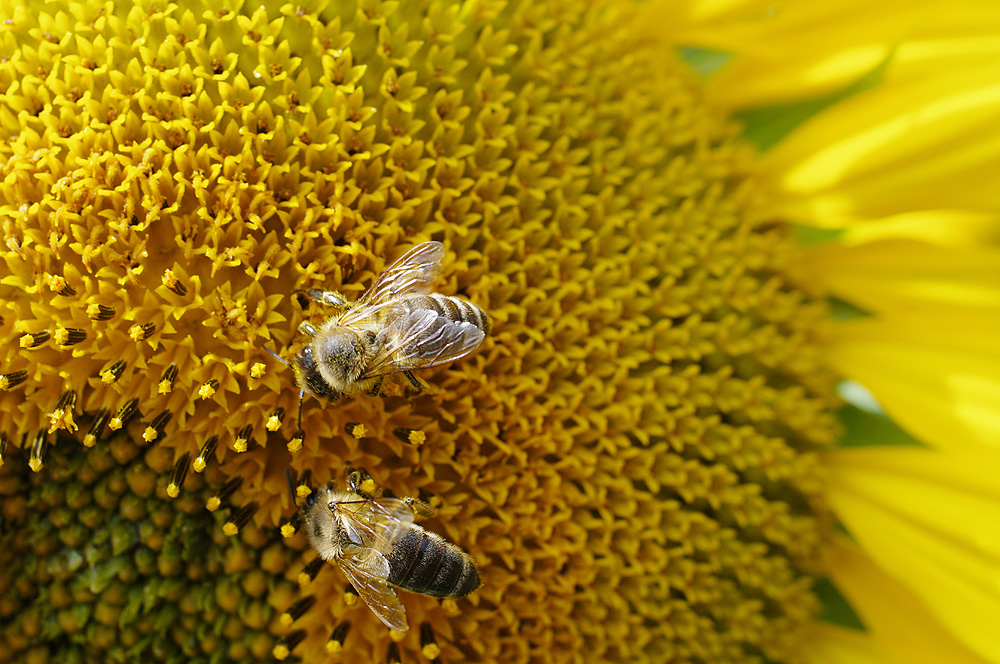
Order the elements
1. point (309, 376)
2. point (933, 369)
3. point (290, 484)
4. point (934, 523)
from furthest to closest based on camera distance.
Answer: point (933, 369), point (934, 523), point (290, 484), point (309, 376)

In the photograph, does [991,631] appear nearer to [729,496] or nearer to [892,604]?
[892,604]

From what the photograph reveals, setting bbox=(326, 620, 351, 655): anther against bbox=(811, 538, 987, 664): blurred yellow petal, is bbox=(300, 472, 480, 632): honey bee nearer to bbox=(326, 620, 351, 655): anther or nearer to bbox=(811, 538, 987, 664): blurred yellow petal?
bbox=(326, 620, 351, 655): anther

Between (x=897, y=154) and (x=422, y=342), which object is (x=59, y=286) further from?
(x=897, y=154)

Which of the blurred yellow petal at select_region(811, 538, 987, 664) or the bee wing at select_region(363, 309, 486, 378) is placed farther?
the blurred yellow petal at select_region(811, 538, 987, 664)

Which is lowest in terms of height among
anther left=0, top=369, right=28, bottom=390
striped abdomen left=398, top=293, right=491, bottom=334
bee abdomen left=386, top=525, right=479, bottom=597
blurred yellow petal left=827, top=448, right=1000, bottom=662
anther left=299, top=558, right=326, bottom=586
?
blurred yellow petal left=827, top=448, right=1000, bottom=662

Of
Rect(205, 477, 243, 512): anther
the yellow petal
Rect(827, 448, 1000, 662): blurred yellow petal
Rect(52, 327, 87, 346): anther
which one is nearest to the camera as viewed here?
Rect(52, 327, 87, 346): anther

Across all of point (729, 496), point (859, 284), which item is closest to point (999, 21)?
point (859, 284)

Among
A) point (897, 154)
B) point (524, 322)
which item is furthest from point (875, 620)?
point (524, 322)

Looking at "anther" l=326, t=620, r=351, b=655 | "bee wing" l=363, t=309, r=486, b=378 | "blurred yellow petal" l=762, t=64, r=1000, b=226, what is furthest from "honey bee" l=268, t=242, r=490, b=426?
"blurred yellow petal" l=762, t=64, r=1000, b=226
